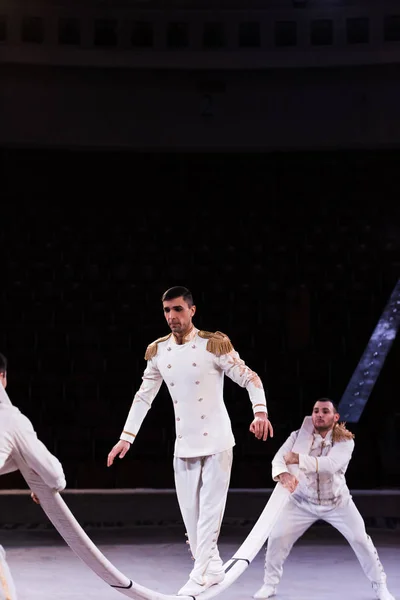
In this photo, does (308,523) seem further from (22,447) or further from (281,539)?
(22,447)

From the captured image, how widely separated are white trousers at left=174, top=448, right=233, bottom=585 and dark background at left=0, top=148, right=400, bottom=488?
4536 mm

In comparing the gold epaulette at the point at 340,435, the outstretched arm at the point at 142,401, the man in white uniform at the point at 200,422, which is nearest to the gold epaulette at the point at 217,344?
the man in white uniform at the point at 200,422

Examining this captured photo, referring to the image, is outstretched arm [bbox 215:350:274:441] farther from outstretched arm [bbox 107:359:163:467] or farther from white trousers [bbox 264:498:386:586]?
white trousers [bbox 264:498:386:586]

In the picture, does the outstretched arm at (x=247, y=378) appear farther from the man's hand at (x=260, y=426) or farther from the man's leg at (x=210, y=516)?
the man's leg at (x=210, y=516)

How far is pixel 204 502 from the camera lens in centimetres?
437

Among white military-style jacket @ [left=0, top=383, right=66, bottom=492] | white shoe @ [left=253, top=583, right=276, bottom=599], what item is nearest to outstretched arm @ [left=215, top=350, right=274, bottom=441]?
white shoe @ [left=253, top=583, right=276, bottom=599]

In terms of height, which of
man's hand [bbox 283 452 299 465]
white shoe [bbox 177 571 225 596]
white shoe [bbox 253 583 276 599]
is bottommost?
white shoe [bbox 253 583 276 599]

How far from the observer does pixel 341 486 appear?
5.05m

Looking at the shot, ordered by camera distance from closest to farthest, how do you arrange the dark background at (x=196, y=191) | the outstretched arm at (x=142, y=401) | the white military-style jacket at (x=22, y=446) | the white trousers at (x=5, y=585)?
the white military-style jacket at (x=22, y=446) < the white trousers at (x=5, y=585) < the outstretched arm at (x=142, y=401) < the dark background at (x=196, y=191)

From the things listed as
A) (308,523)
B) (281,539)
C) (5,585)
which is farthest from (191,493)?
(5,585)

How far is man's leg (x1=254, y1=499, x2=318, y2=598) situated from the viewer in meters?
4.95

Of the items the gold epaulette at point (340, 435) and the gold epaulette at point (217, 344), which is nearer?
the gold epaulette at point (217, 344)

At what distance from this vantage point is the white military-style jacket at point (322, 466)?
4953 millimetres

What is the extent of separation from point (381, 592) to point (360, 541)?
0.88 feet
